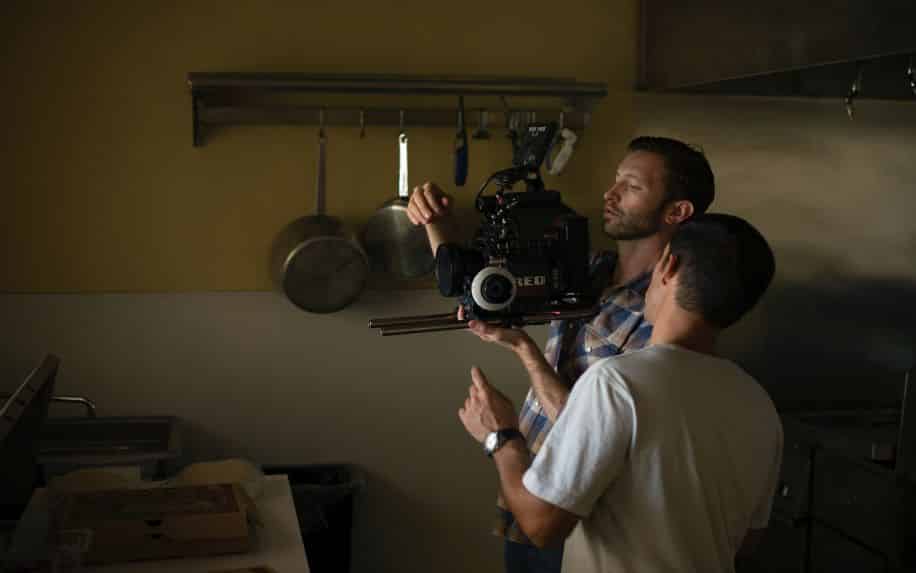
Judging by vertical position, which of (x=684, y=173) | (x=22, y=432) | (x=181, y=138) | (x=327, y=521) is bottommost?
(x=327, y=521)

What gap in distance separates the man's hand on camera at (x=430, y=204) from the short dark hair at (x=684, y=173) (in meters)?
0.40

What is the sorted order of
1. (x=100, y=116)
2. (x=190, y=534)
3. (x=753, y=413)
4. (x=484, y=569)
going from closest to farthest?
(x=753, y=413) < (x=190, y=534) < (x=100, y=116) < (x=484, y=569)

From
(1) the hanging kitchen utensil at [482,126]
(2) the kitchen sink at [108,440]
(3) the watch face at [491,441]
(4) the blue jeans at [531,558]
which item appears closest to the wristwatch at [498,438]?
(3) the watch face at [491,441]

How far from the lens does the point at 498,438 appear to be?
69.9 inches

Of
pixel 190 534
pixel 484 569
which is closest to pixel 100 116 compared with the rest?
pixel 190 534

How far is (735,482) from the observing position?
1625 mm

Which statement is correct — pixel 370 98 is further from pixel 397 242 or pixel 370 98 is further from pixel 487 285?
pixel 487 285

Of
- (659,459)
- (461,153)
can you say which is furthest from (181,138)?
(659,459)

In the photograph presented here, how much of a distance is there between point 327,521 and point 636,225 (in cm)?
131

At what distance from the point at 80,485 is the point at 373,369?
1.04 metres

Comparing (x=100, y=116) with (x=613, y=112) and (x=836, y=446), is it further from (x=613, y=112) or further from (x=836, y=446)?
(x=836, y=446)

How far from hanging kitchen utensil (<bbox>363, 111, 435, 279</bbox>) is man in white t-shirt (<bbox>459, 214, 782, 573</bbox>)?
1493mm

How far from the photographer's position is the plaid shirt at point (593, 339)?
2.12 metres

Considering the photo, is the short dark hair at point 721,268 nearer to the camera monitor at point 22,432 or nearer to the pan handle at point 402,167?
the camera monitor at point 22,432
